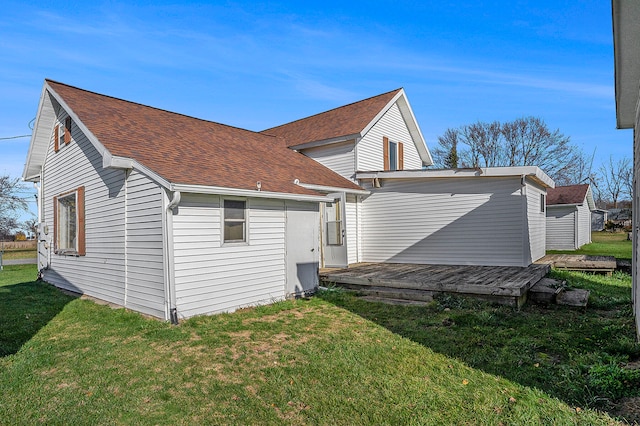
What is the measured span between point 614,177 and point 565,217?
121 feet

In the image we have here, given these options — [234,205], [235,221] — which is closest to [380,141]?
[234,205]

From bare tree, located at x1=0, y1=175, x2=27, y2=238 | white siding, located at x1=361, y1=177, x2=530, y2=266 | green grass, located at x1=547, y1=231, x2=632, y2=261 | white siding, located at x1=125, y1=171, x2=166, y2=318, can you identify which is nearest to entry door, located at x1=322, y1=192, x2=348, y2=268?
white siding, located at x1=361, y1=177, x2=530, y2=266

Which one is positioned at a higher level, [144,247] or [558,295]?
[144,247]

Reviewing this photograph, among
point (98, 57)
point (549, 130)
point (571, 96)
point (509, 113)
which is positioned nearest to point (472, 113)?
point (509, 113)

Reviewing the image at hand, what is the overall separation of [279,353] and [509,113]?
40.1 metres

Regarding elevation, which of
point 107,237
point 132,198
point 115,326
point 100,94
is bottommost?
A: point 115,326

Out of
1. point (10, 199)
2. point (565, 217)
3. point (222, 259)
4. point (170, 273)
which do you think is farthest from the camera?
point (10, 199)

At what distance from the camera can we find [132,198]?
738cm

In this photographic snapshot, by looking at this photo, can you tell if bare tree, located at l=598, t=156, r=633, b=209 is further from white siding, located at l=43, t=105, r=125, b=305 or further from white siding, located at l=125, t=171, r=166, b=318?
white siding, located at l=43, t=105, r=125, b=305

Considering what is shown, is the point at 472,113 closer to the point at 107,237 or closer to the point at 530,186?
the point at 530,186

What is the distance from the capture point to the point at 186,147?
8.83m

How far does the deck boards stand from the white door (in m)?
0.81

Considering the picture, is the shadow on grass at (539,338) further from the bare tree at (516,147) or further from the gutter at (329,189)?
the bare tree at (516,147)

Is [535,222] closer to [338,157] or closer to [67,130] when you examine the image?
[338,157]
